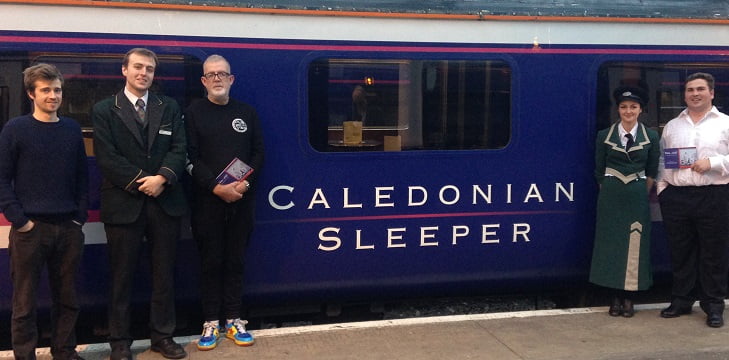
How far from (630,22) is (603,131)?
0.88 m

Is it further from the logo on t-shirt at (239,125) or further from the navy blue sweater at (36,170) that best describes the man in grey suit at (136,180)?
the logo on t-shirt at (239,125)

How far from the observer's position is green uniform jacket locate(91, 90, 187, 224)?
12.6 feet

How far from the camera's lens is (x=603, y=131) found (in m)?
4.97

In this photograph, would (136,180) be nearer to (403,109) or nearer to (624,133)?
(403,109)

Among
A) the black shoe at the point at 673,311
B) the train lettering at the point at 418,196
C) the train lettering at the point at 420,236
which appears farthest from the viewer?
the black shoe at the point at 673,311

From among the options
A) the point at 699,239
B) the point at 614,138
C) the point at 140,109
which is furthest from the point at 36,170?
the point at 699,239

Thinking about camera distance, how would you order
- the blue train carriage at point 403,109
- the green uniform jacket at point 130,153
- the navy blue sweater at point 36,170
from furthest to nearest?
the blue train carriage at point 403,109 → the green uniform jacket at point 130,153 → the navy blue sweater at point 36,170

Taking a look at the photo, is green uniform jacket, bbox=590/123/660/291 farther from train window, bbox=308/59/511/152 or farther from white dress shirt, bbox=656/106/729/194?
train window, bbox=308/59/511/152

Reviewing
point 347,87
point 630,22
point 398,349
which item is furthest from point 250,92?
point 630,22

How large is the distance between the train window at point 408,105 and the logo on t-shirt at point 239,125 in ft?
1.96

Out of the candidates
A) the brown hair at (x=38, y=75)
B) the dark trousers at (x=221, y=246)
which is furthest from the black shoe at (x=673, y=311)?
the brown hair at (x=38, y=75)

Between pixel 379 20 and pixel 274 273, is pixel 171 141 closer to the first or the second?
pixel 274 273

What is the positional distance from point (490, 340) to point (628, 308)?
3.89 ft

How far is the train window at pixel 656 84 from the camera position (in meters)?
5.21
